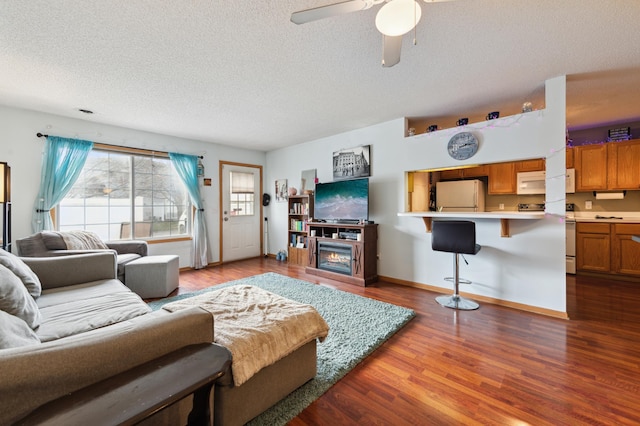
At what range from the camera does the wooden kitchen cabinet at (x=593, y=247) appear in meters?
3.96

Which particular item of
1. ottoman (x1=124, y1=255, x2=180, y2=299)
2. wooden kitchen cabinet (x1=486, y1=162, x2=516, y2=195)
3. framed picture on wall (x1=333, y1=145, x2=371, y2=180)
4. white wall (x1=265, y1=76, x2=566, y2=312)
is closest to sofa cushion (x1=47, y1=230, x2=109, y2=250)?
ottoman (x1=124, y1=255, x2=180, y2=299)

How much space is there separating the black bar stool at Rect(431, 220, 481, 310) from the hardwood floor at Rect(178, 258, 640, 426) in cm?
19

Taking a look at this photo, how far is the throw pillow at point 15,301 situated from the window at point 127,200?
9.33ft

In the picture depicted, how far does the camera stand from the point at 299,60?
2262mm

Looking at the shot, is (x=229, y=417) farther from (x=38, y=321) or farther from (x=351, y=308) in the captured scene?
(x=351, y=308)

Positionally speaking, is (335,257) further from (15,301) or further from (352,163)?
(15,301)

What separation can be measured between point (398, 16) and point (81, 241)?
13.2ft

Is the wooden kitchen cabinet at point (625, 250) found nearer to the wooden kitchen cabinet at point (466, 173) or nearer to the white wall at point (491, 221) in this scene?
the wooden kitchen cabinet at point (466, 173)

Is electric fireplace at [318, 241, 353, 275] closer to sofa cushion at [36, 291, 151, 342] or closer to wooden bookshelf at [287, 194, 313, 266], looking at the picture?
wooden bookshelf at [287, 194, 313, 266]

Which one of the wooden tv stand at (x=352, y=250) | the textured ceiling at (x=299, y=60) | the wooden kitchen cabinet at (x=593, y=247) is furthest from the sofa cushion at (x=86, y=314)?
the wooden kitchen cabinet at (x=593, y=247)

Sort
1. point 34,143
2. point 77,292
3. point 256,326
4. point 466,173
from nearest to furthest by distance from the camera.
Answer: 1. point 256,326
2. point 77,292
3. point 34,143
4. point 466,173

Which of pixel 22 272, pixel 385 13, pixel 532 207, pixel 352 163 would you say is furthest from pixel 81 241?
Result: pixel 532 207

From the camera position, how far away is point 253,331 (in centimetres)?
145

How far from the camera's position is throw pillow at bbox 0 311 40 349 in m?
1.03
